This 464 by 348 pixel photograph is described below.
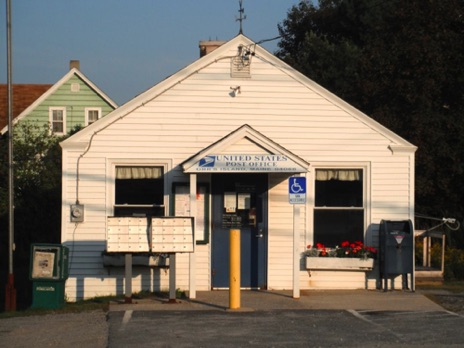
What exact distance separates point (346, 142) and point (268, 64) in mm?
2139

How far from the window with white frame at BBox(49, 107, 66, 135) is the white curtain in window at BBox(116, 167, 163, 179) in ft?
68.6

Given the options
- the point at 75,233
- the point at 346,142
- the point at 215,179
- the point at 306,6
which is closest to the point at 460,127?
the point at 346,142

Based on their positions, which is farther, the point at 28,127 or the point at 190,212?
the point at 28,127

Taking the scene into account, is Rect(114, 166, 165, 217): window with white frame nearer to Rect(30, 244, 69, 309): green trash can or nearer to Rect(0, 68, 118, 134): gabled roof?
Rect(30, 244, 69, 309): green trash can

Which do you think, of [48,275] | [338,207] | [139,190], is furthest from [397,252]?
[48,275]

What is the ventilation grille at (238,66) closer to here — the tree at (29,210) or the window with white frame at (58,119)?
the tree at (29,210)

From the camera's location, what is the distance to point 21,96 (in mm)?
40781

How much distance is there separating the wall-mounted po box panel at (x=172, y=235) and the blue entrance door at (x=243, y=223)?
82.1 inches

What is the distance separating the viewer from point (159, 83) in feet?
57.2

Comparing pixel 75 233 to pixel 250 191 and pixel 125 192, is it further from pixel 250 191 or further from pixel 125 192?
pixel 250 191

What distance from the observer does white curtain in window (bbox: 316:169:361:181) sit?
17.8 metres

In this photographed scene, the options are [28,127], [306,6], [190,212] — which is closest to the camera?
[190,212]

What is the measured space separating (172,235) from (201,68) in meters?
3.83

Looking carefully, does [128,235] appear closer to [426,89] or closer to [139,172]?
[139,172]
